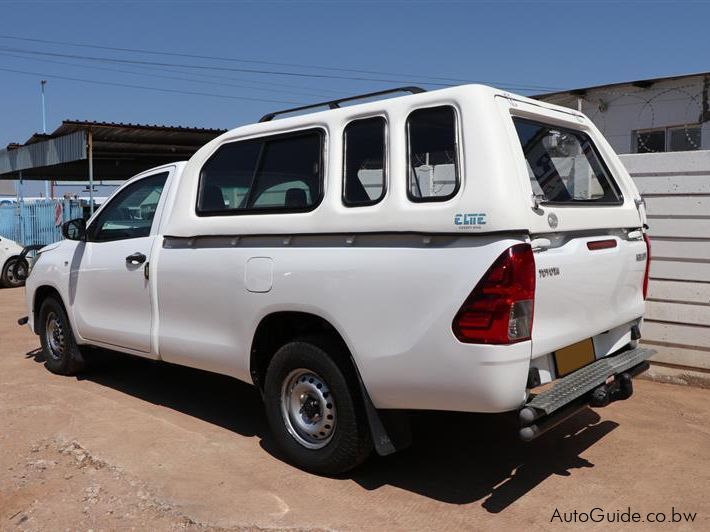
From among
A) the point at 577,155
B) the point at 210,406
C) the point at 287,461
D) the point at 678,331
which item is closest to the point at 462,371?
the point at 287,461

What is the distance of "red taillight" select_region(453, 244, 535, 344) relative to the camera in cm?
314

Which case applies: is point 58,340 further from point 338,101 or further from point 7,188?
point 7,188

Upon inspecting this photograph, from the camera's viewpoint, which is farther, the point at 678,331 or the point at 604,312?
the point at 678,331

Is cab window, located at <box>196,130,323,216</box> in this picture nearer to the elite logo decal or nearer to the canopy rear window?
the elite logo decal

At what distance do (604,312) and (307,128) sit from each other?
2.11 meters

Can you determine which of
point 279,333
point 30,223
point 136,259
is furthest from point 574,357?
point 30,223

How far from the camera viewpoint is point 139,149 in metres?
16.8

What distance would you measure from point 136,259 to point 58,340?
6.44ft

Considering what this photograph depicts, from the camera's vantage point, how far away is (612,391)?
3799 millimetres

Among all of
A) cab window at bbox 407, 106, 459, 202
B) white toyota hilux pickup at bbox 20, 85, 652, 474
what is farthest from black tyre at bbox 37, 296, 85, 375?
cab window at bbox 407, 106, 459, 202

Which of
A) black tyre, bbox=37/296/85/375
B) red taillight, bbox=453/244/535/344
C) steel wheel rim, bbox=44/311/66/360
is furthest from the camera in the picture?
steel wheel rim, bbox=44/311/66/360

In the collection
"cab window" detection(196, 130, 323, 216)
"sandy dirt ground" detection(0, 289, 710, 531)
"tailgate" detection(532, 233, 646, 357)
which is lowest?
"sandy dirt ground" detection(0, 289, 710, 531)

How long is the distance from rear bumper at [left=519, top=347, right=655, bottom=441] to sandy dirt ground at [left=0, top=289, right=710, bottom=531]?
0.54 metres

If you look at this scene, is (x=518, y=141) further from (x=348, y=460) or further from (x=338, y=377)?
(x=348, y=460)
